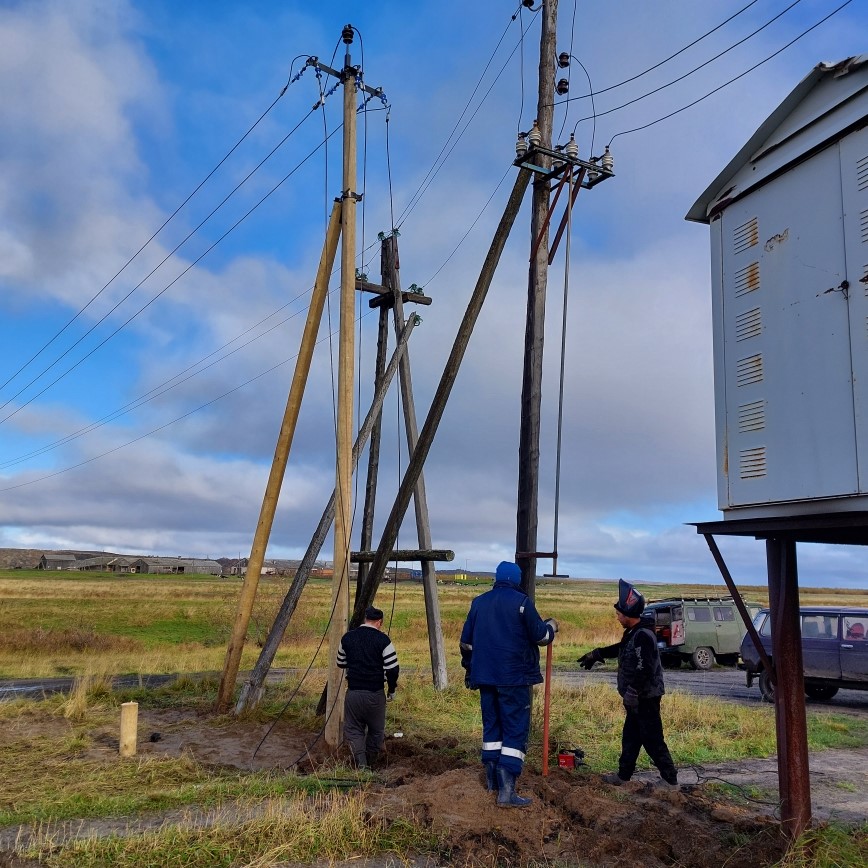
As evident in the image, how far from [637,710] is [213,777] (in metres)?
4.25

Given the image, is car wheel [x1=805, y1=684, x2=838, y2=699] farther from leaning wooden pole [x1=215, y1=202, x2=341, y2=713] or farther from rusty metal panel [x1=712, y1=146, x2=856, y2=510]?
rusty metal panel [x1=712, y1=146, x2=856, y2=510]

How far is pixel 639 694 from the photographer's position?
307 inches

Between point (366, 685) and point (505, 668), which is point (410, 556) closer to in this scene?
point (366, 685)

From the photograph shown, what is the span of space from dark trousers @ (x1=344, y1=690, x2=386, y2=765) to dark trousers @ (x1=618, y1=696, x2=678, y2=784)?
262cm

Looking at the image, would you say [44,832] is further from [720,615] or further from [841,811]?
[720,615]

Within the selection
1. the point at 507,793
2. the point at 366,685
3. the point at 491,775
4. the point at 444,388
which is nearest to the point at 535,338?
the point at 444,388

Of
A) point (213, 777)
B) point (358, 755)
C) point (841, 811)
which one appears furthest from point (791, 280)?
point (213, 777)

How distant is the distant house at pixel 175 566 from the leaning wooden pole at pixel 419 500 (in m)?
121

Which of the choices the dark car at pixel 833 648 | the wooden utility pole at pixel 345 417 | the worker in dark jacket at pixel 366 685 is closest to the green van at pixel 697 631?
the dark car at pixel 833 648

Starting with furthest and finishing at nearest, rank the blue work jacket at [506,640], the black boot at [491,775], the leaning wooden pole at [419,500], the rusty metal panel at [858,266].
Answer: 1. the leaning wooden pole at [419,500]
2. the blue work jacket at [506,640]
3. the black boot at [491,775]
4. the rusty metal panel at [858,266]

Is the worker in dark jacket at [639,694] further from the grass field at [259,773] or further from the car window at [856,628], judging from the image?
the car window at [856,628]

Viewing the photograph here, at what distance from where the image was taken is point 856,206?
557cm

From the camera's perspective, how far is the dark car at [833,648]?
1441 centimetres

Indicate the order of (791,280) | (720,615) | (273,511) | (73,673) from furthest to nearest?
1. (720,615)
2. (73,673)
3. (273,511)
4. (791,280)
